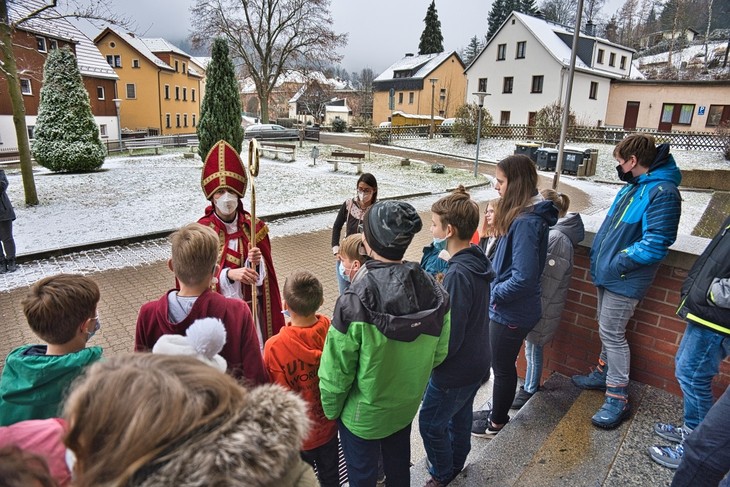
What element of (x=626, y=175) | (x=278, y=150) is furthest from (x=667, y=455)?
(x=278, y=150)

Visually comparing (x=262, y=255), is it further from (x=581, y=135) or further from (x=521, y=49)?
(x=521, y=49)

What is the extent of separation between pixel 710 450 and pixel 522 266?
50.8 inches

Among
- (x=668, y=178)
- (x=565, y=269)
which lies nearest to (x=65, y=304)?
(x=565, y=269)

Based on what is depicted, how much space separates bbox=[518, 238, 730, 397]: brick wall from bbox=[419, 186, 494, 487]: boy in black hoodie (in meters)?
1.50

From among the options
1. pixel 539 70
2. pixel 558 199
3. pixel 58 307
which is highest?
pixel 539 70

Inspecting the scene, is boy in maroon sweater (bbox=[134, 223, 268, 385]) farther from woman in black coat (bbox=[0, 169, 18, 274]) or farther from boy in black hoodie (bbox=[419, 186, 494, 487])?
woman in black coat (bbox=[0, 169, 18, 274])

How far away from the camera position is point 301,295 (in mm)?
2559

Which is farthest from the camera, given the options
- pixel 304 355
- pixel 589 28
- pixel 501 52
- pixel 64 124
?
pixel 589 28

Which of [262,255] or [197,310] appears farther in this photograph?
[262,255]

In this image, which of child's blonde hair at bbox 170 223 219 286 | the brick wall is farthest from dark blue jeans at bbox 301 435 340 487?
the brick wall

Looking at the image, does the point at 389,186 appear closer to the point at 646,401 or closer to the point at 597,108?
the point at 646,401

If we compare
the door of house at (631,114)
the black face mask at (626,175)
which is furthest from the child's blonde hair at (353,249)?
the door of house at (631,114)

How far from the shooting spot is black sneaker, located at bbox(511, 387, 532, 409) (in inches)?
→ 148

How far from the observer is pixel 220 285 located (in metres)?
3.59
